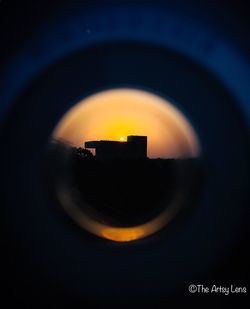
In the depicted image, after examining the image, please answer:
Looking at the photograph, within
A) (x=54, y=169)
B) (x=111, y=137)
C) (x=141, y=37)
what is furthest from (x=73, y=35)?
(x=111, y=137)

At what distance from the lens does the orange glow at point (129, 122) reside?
2.79 feet

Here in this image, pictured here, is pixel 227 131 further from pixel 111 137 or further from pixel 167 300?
pixel 111 137

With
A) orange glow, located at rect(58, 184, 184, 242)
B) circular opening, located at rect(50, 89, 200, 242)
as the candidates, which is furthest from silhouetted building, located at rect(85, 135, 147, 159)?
orange glow, located at rect(58, 184, 184, 242)

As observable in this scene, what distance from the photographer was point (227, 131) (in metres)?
0.78

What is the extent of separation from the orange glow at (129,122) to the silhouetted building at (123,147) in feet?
0.13

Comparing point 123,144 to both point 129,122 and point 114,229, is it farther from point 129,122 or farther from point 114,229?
point 114,229

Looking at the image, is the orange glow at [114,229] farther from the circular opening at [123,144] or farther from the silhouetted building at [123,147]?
the silhouetted building at [123,147]

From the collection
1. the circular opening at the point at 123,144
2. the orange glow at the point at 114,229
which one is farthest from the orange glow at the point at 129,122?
the orange glow at the point at 114,229

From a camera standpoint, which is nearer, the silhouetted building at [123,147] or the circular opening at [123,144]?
the circular opening at [123,144]

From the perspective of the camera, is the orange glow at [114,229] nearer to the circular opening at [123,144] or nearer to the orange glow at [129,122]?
the circular opening at [123,144]

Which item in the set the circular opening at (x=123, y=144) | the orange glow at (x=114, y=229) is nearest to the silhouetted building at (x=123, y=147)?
the circular opening at (x=123, y=144)

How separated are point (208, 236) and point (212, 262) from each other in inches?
2.4

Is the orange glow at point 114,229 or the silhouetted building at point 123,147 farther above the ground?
the silhouetted building at point 123,147

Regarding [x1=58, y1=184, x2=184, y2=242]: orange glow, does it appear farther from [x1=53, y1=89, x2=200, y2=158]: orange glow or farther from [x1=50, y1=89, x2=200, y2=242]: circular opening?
[x1=53, y1=89, x2=200, y2=158]: orange glow
